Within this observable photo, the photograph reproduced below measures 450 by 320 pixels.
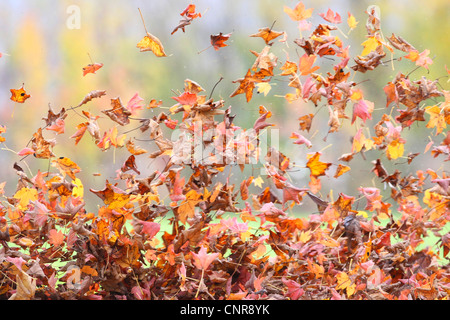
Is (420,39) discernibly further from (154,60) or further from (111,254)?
(111,254)

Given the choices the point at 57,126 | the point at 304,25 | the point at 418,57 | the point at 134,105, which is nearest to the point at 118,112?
the point at 134,105

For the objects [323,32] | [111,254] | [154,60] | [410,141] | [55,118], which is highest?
[154,60]

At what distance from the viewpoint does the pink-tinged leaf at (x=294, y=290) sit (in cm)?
105

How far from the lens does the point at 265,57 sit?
41.0 inches

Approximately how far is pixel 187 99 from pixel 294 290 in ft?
1.60

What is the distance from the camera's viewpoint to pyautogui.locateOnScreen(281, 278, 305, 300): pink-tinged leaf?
1.05 meters

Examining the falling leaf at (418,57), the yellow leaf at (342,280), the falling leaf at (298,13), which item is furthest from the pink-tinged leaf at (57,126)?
the falling leaf at (418,57)

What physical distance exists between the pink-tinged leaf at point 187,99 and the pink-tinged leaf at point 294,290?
0.44 m

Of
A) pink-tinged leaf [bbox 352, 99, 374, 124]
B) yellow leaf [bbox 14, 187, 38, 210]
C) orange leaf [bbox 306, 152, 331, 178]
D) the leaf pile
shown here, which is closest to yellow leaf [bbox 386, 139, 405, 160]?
the leaf pile

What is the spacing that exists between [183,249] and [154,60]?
4.49 m

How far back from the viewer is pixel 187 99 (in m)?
0.99

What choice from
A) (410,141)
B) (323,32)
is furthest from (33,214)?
(410,141)

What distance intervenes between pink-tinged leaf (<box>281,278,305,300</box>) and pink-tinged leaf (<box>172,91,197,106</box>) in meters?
0.44

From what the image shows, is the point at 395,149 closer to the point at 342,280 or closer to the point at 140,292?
the point at 342,280
